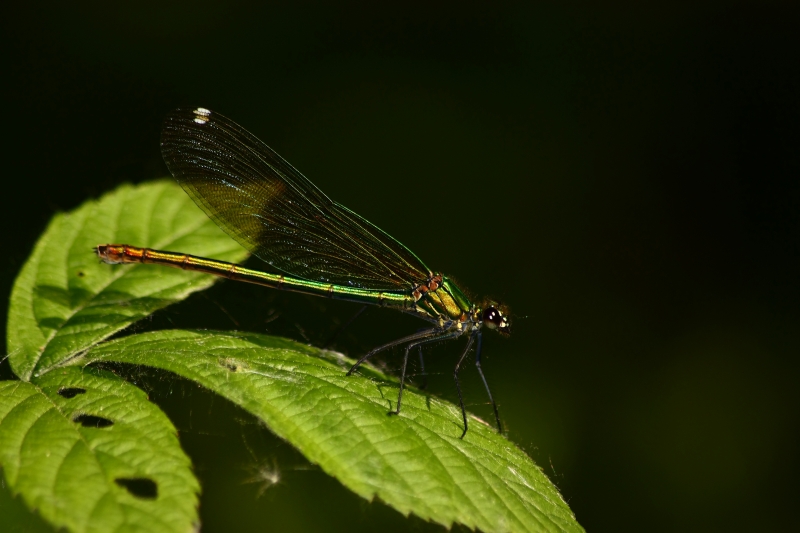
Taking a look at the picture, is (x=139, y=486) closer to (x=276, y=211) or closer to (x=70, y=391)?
(x=70, y=391)

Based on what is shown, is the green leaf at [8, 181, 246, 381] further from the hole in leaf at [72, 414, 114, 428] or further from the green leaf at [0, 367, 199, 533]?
the hole in leaf at [72, 414, 114, 428]

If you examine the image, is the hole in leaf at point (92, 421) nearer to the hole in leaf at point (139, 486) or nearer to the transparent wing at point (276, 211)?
the hole in leaf at point (139, 486)

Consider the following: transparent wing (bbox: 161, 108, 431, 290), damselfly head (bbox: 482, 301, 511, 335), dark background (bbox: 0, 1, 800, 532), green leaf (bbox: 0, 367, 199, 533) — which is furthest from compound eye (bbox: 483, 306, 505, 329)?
green leaf (bbox: 0, 367, 199, 533)

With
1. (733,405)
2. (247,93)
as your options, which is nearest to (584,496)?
(733,405)

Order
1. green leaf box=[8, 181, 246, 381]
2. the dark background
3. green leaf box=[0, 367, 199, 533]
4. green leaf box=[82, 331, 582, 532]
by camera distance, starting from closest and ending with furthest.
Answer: green leaf box=[0, 367, 199, 533]
green leaf box=[82, 331, 582, 532]
green leaf box=[8, 181, 246, 381]
the dark background

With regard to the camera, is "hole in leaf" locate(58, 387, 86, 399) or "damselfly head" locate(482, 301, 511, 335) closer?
"hole in leaf" locate(58, 387, 86, 399)

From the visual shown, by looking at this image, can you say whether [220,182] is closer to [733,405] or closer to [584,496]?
[584,496]

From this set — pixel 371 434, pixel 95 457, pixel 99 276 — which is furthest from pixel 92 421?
pixel 99 276
